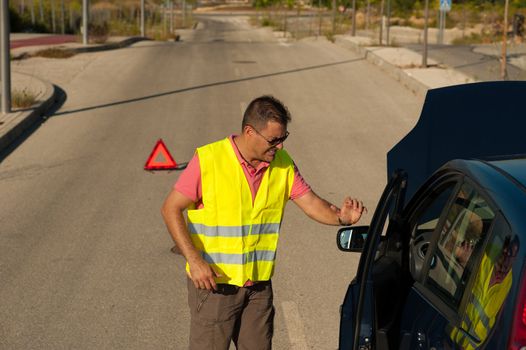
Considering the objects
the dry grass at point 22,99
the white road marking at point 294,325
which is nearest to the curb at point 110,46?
the dry grass at point 22,99

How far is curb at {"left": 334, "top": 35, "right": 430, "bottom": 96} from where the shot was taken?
23228 mm

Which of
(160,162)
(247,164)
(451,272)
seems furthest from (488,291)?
(160,162)

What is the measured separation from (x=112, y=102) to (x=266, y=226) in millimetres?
17306

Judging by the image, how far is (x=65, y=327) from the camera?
767 cm

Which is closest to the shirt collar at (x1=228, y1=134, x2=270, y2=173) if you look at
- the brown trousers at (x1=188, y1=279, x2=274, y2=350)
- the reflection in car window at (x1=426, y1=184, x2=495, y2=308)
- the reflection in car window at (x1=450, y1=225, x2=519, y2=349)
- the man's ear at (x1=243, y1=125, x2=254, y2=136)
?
the man's ear at (x1=243, y1=125, x2=254, y2=136)

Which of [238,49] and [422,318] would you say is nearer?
[422,318]

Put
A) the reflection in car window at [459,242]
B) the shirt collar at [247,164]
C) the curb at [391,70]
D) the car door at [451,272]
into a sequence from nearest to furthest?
the car door at [451,272], the reflection in car window at [459,242], the shirt collar at [247,164], the curb at [391,70]

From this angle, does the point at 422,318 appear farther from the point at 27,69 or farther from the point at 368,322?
the point at 27,69

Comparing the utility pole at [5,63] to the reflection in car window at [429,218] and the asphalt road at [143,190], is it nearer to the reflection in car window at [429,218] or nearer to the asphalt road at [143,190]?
the asphalt road at [143,190]

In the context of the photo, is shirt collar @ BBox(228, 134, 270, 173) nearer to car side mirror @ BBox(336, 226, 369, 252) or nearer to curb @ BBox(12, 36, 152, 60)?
car side mirror @ BBox(336, 226, 369, 252)

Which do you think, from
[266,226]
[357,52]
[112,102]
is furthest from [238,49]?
[266,226]

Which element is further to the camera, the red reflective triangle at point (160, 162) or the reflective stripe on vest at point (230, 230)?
the red reflective triangle at point (160, 162)

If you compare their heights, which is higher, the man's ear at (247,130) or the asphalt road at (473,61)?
the man's ear at (247,130)

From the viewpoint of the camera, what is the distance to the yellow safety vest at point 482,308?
3.17 metres
